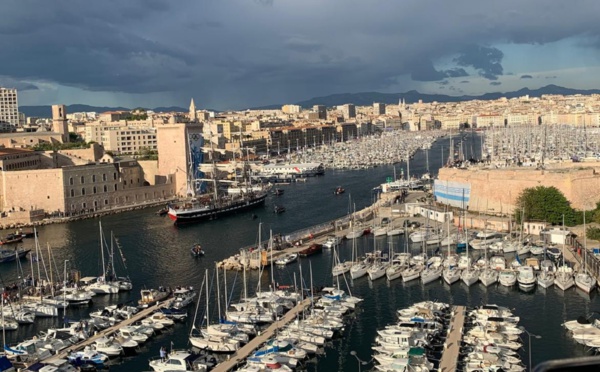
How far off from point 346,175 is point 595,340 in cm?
3502

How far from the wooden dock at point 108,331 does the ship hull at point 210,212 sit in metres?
13.5

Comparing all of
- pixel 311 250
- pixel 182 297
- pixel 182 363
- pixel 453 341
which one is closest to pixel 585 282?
pixel 453 341

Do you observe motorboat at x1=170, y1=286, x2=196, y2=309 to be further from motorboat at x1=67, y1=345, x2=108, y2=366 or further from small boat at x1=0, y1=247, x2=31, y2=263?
small boat at x1=0, y1=247, x2=31, y2=263

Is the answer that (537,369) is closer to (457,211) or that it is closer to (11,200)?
(457,211)

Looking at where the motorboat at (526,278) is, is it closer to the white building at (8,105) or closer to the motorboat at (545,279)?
the motorboat at (545,279)

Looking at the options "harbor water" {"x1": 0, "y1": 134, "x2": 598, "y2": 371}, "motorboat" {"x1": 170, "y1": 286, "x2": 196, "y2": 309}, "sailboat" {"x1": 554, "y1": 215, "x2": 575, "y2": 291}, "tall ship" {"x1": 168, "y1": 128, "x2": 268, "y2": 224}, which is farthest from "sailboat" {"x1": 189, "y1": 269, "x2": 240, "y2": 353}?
"tall ship" {"x1": 168, "y1": 128, "x2": 268, "y2": 224}

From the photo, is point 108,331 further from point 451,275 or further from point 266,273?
point 451,275

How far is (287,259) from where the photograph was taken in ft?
63.5

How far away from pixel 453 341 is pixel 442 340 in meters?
0.21

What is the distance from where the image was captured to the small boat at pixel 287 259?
1911 centimetres

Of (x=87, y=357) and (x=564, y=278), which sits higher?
(x=564, y=278)

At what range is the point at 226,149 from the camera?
199 ft

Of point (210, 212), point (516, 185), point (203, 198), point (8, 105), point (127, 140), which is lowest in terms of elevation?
point (210, 212)

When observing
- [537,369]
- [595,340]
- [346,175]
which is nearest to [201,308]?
[595,340]
